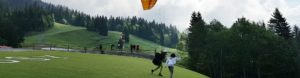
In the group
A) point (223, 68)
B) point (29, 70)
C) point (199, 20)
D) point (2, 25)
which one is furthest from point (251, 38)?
point (29, 70)

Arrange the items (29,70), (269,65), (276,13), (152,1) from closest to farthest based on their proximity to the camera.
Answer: (152,1) → (29,70) → (269,65) → (276,13)

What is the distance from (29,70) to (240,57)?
248ft

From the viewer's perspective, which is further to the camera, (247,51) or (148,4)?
(247,51)

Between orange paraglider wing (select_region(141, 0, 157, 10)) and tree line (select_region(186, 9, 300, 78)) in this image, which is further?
tree line (select_region(186, 9, 300, 78))

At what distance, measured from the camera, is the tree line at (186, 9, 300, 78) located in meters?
92.9

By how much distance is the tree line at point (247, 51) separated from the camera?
9294 cm

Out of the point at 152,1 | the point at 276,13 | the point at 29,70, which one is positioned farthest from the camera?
the point at 276,13

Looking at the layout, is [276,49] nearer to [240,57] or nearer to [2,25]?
[240,57]

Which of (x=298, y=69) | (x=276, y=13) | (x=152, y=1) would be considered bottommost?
(x=298, y=69)

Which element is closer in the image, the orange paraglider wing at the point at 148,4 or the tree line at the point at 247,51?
the orange paraglider wing at the point at 148,4

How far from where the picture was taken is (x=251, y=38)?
323ft

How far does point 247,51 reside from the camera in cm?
9600

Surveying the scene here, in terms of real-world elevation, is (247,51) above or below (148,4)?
below

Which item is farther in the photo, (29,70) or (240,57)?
(240,57)
